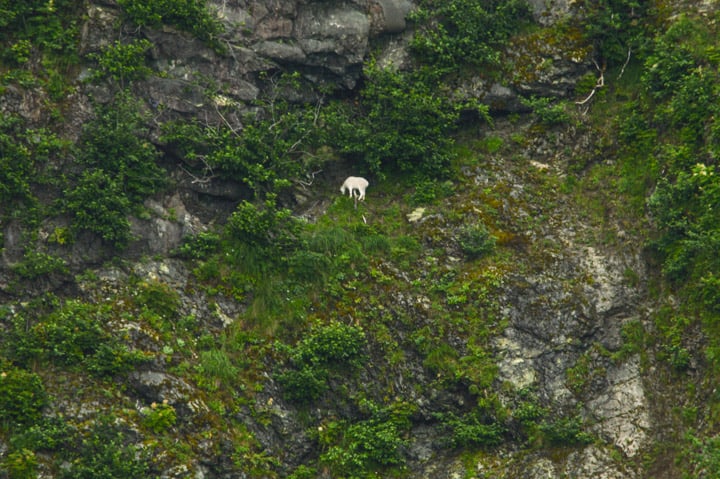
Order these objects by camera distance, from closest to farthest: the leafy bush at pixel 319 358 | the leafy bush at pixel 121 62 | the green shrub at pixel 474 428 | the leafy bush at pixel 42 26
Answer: the green shrub at pixel 474 428
the leafy bush at pixel 319 358
the leafy bush at pixel 42 26
the leafy bush at pixel 121 62

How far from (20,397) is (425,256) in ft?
30.6

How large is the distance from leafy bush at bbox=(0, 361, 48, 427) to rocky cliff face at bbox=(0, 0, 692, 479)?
46 cm

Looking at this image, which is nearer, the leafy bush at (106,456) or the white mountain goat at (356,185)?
the leafy bush at (106,456)

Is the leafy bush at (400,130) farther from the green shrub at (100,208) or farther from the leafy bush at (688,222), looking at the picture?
the green shrub at (100,208)

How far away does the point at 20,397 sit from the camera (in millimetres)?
14523

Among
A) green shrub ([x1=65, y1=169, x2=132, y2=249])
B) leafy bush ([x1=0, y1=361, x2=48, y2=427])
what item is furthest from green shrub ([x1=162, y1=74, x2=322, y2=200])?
leafy bush ([x1=0, y1=361, x2=48, y2=427])

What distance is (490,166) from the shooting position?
2089cm

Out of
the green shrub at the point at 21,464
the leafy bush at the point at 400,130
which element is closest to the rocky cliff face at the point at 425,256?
the leafy bush at the point at 400,130

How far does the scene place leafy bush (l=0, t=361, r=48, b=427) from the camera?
568 inches

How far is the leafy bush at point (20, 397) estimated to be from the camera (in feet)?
47.3

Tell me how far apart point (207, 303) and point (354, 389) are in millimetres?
3778

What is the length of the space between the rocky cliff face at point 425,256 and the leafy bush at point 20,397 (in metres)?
0.46

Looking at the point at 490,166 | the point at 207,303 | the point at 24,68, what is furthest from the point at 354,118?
the point at 24,68

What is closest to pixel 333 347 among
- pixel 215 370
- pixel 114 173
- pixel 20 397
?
pixel 215 370
